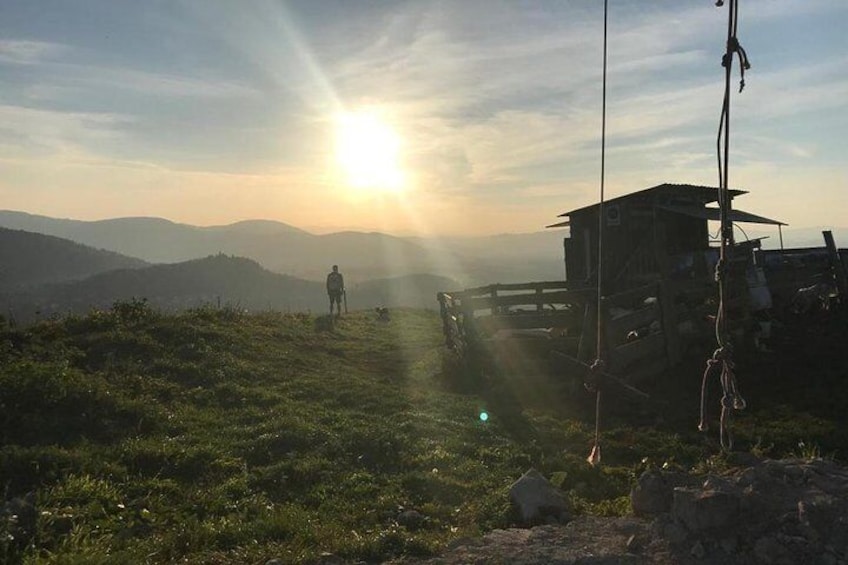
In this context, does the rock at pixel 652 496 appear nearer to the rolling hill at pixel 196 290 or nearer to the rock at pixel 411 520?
the rock at pixel 411 520

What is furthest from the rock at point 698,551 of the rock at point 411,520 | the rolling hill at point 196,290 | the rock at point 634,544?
the rolling hill at point 196,290

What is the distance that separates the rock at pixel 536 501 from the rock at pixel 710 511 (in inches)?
65.7

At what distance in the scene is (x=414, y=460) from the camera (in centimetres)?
825

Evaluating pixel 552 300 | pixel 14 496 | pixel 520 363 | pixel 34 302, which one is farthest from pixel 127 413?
pixel 34 302

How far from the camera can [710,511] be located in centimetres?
449

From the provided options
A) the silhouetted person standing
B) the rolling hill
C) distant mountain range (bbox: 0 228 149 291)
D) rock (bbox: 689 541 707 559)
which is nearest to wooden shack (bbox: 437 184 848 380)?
rock (bbox: 689 541 707 559)

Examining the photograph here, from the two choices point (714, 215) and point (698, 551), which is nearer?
point (698, 551)

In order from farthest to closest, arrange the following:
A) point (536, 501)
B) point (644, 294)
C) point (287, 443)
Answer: point (644, 294) < point (287, 443) < point (536, 501)

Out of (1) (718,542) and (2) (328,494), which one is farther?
(2) (328,494)

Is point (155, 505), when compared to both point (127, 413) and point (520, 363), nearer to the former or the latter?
point (127, 413)

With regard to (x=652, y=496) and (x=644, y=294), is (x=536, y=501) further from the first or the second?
(x=644, y=294)

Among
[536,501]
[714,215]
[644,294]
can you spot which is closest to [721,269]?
[536,501]

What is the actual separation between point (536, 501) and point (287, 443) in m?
4.39

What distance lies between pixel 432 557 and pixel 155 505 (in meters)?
3.42
